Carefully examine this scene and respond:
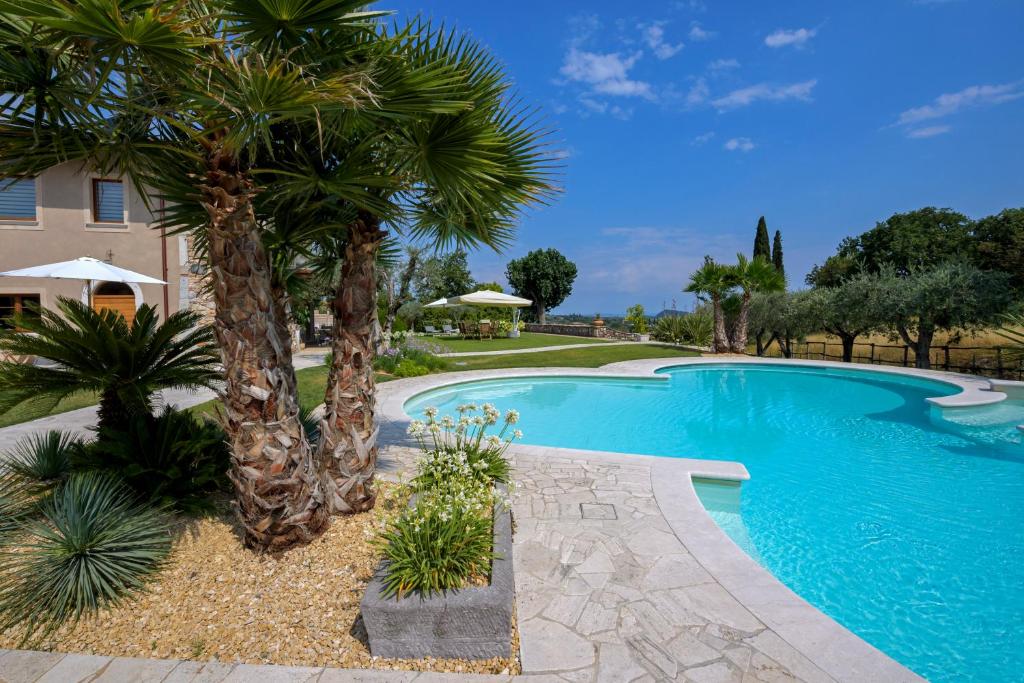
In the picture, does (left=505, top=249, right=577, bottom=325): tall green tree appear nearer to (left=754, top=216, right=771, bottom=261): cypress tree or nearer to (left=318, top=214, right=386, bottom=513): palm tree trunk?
(left=754, top=216, right=771, bottom=261): cypress tree

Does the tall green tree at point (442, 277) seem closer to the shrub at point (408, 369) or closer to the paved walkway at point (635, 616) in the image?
the shrub at point (408, 369)

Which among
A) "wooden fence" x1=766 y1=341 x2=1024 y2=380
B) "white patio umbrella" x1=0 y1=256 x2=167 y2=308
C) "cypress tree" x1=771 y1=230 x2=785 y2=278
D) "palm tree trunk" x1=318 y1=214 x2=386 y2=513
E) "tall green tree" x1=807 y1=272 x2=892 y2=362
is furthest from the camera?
"cypress tree" x1=771 y1=230 x2=785 y2=278

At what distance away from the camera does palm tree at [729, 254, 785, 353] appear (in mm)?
21406

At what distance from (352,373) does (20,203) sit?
1840cm

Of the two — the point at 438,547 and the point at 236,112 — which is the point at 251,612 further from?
the point at 236,112

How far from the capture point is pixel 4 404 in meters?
3.83

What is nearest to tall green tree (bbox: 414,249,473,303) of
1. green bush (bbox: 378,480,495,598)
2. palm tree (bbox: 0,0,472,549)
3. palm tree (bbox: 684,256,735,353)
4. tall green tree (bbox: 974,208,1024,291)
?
palm tree (bbox: 0,0,472,549)

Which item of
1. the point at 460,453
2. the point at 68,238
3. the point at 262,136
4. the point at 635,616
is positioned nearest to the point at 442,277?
the point at 68,238

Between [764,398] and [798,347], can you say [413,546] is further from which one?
[798,347]

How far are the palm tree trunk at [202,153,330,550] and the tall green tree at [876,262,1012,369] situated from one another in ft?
70.2

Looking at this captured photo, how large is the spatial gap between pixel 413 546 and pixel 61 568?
245 cm

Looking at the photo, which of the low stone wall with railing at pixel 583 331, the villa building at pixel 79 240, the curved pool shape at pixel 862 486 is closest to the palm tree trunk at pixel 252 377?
the curved pool shape at pixel 862 486

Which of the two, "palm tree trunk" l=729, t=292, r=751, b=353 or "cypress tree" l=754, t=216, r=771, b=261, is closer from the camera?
"palm tree trunk" l=729, t=292, r=751, b=353

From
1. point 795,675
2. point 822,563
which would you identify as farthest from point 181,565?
point 822,563
